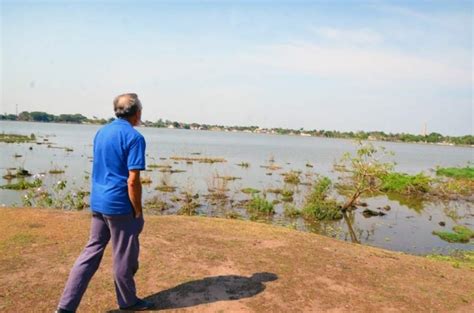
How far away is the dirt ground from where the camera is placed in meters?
4.55

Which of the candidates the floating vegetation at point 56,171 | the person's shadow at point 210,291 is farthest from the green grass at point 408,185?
the person's shadow at point 210,291

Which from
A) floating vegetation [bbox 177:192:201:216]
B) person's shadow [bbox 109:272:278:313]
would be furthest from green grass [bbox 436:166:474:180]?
person's shadow [bbox 109:272:278:313]

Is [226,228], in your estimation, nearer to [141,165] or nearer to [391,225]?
[141,165]

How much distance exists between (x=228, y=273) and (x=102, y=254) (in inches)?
74.9

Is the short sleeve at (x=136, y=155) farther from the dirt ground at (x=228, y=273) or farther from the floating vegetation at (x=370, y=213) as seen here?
the floating vegetation at (x=370, y=213)

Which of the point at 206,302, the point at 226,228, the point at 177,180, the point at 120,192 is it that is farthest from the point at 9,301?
the point at 177,180

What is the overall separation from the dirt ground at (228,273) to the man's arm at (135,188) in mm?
1260

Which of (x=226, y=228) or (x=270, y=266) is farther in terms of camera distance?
(x=226, y=228)

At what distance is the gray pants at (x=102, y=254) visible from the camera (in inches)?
151

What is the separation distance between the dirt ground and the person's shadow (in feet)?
0.04

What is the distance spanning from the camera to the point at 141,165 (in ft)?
12.2

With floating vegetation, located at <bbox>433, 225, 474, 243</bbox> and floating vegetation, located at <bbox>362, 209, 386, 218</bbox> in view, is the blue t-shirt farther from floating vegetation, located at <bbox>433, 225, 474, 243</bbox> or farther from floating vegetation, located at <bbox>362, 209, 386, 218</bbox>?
floating vegetation, located at <bbox>362, 209, 386, 218</bbox>

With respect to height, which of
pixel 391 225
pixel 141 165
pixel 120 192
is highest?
pixel 141 165

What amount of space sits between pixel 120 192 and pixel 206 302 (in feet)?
5.35
